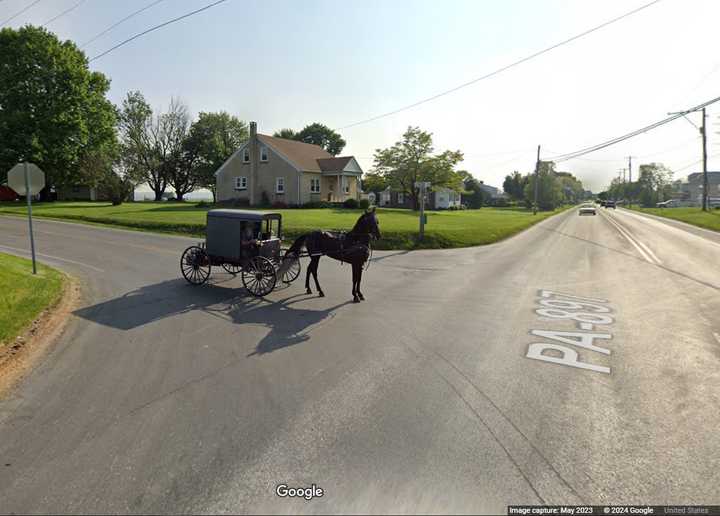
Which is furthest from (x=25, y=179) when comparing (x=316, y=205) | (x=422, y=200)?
(x=316, y=205)

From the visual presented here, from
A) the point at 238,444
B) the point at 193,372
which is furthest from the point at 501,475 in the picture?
the point at 193,372

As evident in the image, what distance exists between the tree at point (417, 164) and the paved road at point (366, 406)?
3761 cm

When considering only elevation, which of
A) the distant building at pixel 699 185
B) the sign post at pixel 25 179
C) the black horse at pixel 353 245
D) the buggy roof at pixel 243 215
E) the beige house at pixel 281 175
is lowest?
the black horse at pixel 353 245

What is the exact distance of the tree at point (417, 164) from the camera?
4644cm

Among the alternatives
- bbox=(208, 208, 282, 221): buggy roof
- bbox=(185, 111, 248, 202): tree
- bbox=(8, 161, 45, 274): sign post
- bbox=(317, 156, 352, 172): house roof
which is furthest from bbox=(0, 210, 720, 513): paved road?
bbox=(185, 111, 248, 202): tree

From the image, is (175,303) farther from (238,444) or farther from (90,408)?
(238,444)

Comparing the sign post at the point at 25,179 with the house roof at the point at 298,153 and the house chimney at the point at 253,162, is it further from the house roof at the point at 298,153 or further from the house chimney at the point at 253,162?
the house chimney at the point at 253,162

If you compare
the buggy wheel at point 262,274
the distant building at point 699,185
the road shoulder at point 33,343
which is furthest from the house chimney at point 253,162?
the distant building at point 699,185

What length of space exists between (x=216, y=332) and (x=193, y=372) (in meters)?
1.79

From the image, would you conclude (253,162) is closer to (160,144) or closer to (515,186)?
(160,144)

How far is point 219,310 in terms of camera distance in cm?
898

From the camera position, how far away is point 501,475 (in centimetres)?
355

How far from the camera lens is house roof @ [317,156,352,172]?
47156mm

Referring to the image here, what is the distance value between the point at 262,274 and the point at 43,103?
45924mm
